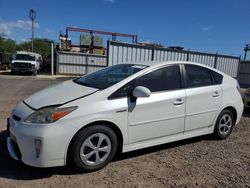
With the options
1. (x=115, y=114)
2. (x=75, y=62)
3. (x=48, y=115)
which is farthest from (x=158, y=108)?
(x=75, y=62)

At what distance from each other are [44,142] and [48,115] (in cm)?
34

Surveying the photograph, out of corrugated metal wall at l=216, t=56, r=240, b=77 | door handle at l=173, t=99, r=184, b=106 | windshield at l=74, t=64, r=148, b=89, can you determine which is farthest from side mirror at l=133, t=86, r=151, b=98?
corrugated metal wall at l=216, t=56, r=240, b=77

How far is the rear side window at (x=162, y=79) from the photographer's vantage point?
3848 millimetres

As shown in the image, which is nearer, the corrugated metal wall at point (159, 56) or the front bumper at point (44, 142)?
the front bumper at point (44, 142)

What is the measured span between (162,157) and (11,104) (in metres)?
5.57

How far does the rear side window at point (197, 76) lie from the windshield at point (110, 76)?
87 centimetres

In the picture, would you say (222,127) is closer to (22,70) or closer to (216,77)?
(216,77)

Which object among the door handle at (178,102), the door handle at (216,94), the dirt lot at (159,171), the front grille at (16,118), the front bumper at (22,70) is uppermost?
the door handle at (216,94)

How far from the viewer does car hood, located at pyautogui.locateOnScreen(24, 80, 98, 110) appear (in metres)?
3.32

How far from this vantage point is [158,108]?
3.80 m

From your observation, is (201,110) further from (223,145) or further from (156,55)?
(156,55)

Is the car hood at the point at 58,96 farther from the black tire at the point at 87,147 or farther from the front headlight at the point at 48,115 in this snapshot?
the black tire at the point at 87,147

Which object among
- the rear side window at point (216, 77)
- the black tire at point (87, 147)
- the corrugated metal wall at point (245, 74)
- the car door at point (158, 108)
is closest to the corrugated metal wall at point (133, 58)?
the rear side window at point (216, 77)

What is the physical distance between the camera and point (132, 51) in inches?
472
